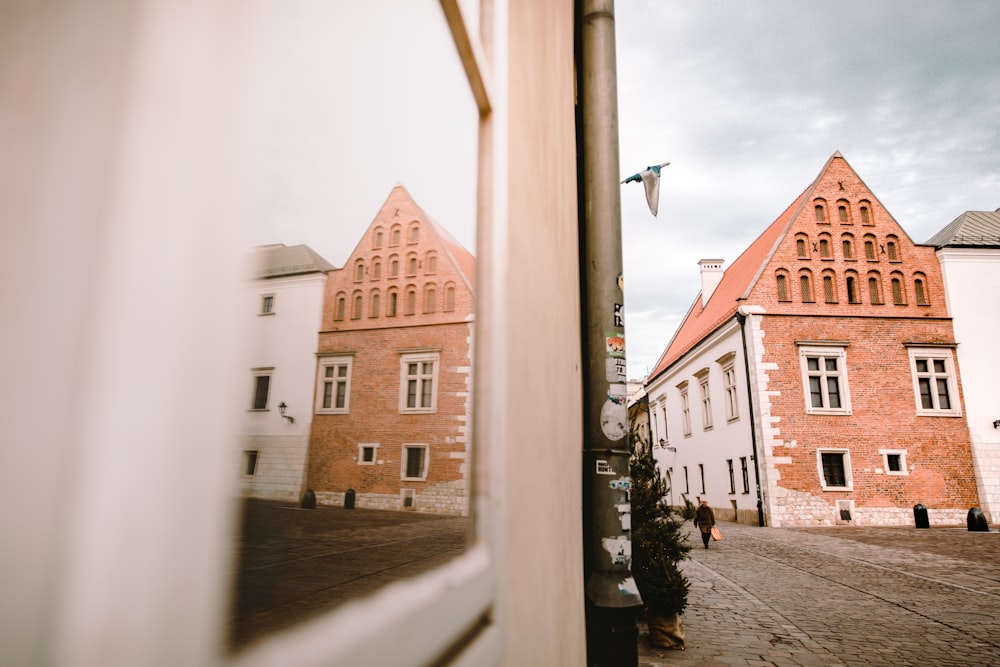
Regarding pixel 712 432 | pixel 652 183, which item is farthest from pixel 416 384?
pixel 712 432

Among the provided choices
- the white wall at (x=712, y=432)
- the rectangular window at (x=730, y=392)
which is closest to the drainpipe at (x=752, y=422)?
the white wall at (x=712, y=432)

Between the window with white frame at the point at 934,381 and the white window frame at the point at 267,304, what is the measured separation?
24.2 meters

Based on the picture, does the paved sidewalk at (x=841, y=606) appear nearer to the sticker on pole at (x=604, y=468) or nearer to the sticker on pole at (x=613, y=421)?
the sticker on pole at (x=604, y=468)

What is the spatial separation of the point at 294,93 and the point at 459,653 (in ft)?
2.66

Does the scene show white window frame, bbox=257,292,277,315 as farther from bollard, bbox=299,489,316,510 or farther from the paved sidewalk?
the paved sidewalk

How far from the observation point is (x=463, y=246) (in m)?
1.16

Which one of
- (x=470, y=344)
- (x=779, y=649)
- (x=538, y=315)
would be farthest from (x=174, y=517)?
(x=779, y=649)

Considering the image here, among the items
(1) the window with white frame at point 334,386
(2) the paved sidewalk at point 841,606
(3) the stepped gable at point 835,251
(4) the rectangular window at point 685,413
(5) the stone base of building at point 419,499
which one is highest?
(3) the stepped gable at point 835,251

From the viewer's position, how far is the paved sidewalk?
5094 millimetres

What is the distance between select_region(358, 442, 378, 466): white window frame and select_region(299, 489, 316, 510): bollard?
0.44ft

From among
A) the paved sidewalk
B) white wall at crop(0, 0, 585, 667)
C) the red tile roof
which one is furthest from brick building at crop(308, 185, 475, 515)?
the red tile roof

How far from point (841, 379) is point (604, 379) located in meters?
20.0

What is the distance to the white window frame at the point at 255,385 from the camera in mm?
482

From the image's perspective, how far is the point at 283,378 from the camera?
57cm
